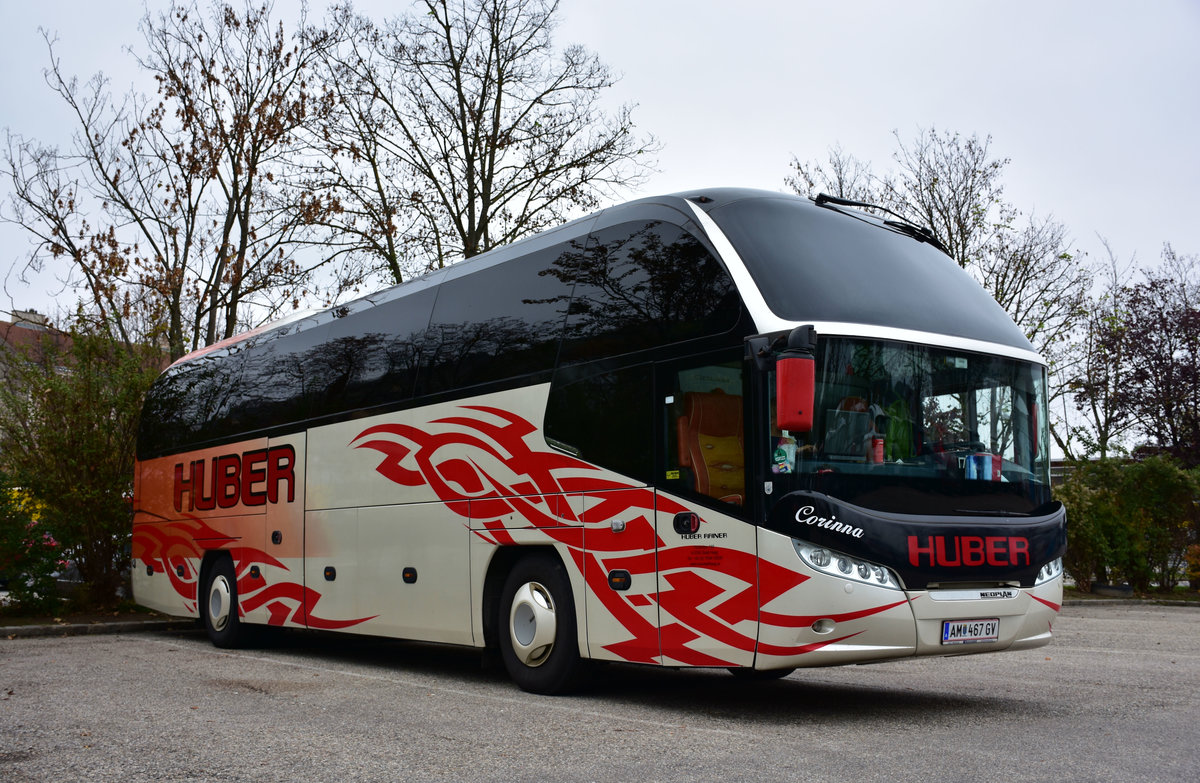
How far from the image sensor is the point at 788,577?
751cm

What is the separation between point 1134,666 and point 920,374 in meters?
5.15

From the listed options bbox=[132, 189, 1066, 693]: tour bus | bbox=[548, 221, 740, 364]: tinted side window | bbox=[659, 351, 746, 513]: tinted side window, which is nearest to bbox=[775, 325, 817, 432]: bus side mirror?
bbox=[132, 189, 1066, 693]: tour bus

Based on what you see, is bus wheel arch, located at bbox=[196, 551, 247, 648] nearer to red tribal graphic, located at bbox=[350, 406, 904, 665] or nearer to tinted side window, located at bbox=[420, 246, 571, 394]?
red tribal graphic, located at bbox=[350, 406, 904, 665]

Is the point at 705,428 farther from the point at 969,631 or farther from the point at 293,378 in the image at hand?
the point at 293,378

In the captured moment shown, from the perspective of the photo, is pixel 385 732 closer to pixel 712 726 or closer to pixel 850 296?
pixel 712 726

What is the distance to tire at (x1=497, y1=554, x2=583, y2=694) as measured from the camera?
925 cm

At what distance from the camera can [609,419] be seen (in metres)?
8.95

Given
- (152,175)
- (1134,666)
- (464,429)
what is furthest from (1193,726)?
(152,175)

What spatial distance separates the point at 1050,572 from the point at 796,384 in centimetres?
283

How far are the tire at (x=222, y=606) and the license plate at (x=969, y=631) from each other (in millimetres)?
9748

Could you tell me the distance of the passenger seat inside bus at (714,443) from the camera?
7.86 meters

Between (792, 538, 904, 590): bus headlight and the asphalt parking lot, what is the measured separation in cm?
95

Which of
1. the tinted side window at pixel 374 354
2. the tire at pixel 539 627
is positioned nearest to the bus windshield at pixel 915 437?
the tire at pixel 539 627

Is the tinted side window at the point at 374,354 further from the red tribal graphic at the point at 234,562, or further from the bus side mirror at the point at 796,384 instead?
the bus side mirror at the point at 796,384
